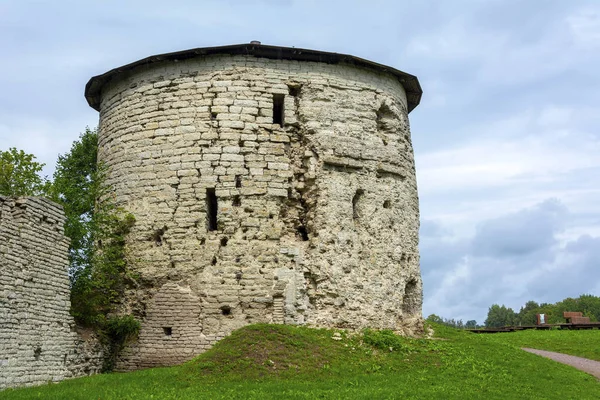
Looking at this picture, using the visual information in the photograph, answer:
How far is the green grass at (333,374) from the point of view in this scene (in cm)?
1093

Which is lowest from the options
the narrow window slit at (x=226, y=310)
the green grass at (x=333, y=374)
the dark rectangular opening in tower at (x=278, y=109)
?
the green grass at (x=333, y=374)

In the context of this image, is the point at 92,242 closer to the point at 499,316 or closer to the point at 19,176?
the point at 19,176

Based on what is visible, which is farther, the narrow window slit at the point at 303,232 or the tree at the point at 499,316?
the tree at the point at 499,316

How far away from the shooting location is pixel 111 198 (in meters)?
16.2

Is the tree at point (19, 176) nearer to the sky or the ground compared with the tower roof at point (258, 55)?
nearer to the ground

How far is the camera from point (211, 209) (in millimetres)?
15391

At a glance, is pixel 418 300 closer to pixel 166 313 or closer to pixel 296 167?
pixel 296 167

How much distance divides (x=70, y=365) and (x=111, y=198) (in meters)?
4.53

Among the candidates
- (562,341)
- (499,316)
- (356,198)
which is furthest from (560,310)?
(356,198)

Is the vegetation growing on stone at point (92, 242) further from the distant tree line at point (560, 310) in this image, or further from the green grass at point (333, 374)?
the distant tree line at point (560, 310)

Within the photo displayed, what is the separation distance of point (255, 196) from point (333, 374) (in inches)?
183

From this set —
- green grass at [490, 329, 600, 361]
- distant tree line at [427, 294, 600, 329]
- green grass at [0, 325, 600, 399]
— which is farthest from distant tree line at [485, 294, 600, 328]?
green grass at [0, 325, 600, 399]

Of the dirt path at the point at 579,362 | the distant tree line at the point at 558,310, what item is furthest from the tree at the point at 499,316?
the dirt path at the point at 579,362

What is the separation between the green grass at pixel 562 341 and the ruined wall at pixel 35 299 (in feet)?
39.2
